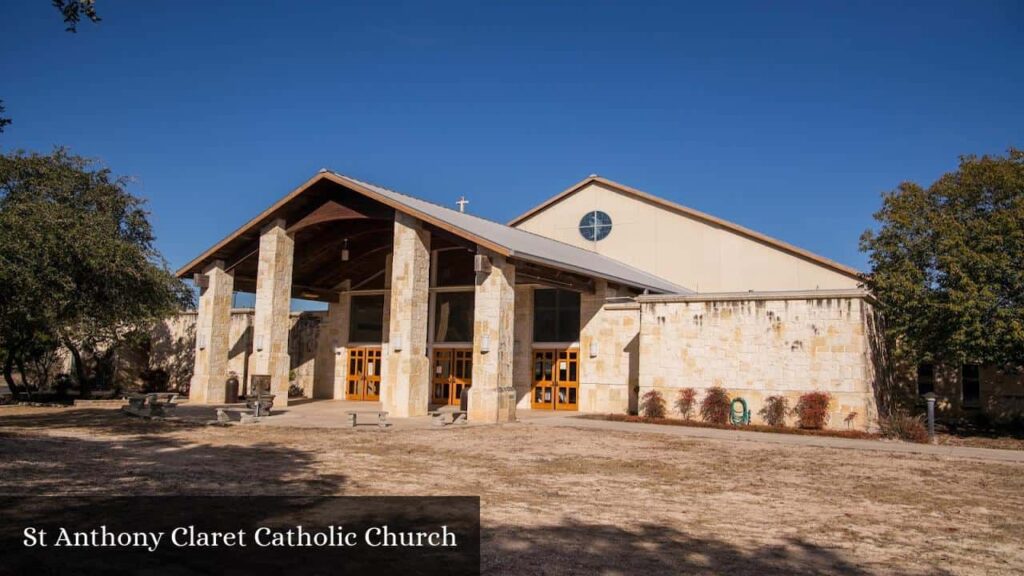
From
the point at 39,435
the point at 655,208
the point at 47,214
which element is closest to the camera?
the point at 39,435

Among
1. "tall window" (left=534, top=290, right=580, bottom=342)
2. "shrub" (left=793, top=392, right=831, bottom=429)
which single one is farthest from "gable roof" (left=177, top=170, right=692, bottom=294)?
"shrub" (left=793, top=392, right=831, bottom=429)

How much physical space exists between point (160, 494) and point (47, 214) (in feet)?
43.2

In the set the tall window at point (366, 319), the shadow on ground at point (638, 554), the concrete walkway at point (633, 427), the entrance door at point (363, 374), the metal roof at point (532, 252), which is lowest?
the shadow on ground at point (638, 554)

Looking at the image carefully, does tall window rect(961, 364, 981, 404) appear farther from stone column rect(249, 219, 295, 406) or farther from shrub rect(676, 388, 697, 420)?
stone column rect(249, 219, 295, 406)

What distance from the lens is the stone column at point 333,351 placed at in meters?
29.6

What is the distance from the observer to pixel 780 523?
8.26 metres

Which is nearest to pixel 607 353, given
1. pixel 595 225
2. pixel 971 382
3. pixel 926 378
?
pixel 926 378

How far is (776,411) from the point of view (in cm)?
1961

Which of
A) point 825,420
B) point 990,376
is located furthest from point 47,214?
point 990,376

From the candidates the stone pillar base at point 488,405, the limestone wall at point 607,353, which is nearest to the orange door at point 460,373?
the limestone wall at point 607,353

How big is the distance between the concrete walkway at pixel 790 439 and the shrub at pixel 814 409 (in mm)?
1167

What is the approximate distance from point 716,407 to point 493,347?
634cm

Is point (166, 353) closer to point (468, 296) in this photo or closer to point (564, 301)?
point (468, 296)

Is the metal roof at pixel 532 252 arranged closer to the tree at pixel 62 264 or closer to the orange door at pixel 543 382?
the orange door at pixel 543 382
